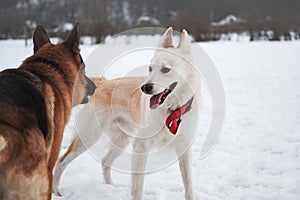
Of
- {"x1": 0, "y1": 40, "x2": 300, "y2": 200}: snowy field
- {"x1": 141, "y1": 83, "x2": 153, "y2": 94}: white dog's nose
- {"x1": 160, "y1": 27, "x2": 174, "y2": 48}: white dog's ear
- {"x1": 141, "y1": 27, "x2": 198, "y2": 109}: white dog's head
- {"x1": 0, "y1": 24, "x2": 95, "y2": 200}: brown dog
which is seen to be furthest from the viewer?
{"x1": 0, "y1": 40, "x2": 300, "y2": 200}: snowy field

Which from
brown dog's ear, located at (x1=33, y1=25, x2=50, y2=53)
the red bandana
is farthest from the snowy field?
brown dog's ear, located at (x1=33, y1=25, x2=50, y2=53)

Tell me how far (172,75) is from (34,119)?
137cm

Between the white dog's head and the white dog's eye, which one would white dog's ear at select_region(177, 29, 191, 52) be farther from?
the white dog's eye

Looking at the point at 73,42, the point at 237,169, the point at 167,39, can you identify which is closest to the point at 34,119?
the point at 73,42

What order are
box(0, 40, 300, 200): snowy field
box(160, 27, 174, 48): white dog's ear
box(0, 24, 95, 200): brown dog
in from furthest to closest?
box(0, 40, 300, 200): snowy field → box(160, 27, 174, 48): white dog's ear → box(0, 24, 95, 200): brown dog

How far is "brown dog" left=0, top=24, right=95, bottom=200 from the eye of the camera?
59.8 inches

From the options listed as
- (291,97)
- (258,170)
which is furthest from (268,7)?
(258,170)

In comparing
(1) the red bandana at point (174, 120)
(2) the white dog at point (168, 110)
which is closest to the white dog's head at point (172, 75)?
(2) the white dog at point (168, 110)

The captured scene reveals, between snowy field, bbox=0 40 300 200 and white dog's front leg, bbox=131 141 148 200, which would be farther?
snowy field, bbox=0 40 300 200

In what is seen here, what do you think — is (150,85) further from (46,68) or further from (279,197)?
(279,197)

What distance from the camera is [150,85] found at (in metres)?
2.58

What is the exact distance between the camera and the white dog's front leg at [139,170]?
107 inches

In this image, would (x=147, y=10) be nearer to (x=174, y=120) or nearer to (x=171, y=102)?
(x=171, y=102)

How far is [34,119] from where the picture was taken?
1711 mm
